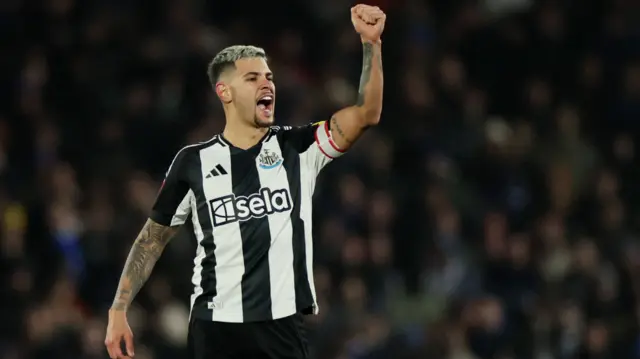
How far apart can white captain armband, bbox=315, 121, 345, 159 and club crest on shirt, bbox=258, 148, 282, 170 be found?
0.19m

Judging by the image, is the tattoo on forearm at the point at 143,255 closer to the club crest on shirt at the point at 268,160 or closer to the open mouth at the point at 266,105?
the club crest on shirt at the point at 268,160

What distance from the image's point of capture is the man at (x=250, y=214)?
5.26 metres

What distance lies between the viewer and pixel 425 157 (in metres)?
11.0

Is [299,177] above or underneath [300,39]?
underneath

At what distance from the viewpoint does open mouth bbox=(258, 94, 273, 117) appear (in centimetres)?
539

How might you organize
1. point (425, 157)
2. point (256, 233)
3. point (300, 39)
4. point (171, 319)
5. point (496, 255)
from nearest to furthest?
point (256, 233), point (171, 319), point (496, 255), point (425, 157), point (300, 39)

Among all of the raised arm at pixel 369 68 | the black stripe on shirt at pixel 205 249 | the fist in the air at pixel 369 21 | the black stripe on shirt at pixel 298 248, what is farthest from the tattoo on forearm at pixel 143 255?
the fist in the air at pixel 369 21

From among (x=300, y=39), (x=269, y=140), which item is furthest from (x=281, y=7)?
(x=269, y=140)

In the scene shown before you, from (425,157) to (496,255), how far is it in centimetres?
123

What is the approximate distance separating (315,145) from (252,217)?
413 mm

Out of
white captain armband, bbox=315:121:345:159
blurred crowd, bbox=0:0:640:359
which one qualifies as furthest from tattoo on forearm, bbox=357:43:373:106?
blurred crowd, bbox=0:0:640:359

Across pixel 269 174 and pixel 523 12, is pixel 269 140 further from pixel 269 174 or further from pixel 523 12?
pixel 523 12

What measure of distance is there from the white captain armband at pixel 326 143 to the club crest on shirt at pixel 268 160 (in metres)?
0.19

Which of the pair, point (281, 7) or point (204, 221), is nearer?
point (204, 221)
